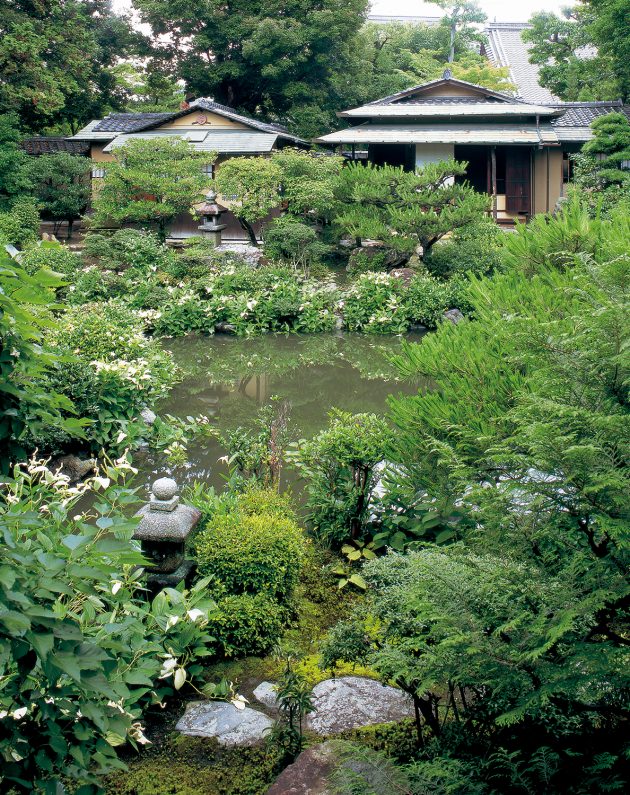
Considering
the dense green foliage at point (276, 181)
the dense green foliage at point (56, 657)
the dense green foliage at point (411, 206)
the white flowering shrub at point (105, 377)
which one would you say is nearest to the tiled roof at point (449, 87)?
the dense green foliage at point (276, 181)

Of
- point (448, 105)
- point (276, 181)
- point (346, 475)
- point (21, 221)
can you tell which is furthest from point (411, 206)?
point (346, 475)

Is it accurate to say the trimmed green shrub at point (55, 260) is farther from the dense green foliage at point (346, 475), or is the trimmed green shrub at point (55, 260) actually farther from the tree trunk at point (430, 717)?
the tree trunk at point (430, 717)

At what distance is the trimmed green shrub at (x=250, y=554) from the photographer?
480 cm

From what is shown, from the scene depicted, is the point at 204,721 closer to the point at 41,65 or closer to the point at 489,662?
the point at 489,662

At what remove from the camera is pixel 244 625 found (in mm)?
4684

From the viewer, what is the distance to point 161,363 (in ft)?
31.1

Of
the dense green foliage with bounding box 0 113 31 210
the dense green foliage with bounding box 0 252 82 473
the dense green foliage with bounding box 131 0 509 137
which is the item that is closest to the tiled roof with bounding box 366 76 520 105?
the dense green foliage with bounding box 131 0 509 137

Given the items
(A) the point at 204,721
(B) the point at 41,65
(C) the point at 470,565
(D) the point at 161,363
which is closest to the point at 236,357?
(D) the point at 161,363

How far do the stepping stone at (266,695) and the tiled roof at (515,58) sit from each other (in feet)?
110

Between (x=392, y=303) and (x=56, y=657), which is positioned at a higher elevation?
(x=56, y=657)

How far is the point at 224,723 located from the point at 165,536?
3.98 feet

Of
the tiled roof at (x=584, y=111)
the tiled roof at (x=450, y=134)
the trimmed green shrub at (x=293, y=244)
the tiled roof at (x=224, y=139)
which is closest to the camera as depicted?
the trimmed green shrub at (x=293, y=244)

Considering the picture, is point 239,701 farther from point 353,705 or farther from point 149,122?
point 149,122

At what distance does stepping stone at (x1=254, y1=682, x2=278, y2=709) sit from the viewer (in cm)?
423
